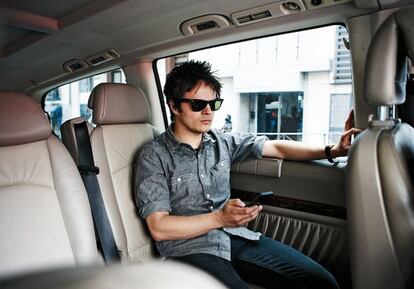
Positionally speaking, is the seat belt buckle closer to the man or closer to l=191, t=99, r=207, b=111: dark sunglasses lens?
the man

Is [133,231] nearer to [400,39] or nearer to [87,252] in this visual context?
[87,252]

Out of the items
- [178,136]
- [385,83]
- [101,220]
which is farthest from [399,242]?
[101,220]

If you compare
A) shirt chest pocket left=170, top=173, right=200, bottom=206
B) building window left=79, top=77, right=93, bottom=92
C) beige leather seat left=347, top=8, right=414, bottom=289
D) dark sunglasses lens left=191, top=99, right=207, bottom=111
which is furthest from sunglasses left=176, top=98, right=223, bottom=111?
building window left=79, top=77, right=93, bottom=92

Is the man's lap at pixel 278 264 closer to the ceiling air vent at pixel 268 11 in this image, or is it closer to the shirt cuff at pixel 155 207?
the shirt cuff at pixel 155 207

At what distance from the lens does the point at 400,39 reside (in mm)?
1281

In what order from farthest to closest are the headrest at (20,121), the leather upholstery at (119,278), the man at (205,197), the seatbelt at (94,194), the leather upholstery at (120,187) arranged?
the leather upholstery at (120,187)
the seatbelt at (94,194)
the man at (205,197)
the headrest at (20,121)
the leather upholstery at (119,278)

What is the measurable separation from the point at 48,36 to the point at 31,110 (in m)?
1.42

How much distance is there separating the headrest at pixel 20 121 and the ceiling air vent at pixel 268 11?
45.4 inches

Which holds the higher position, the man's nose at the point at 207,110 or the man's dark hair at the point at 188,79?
the man's dark hair at the point at 188,79

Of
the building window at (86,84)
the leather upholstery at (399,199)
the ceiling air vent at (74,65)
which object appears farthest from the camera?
the building window at (86,84)

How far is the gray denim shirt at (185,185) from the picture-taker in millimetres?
1767

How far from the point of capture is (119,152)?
6.81 feet

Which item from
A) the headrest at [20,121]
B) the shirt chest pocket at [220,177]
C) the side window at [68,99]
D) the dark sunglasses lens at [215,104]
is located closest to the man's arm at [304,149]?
the shirt chest pocket at [220,177]

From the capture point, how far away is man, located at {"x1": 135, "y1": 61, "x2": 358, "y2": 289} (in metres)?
1.68
